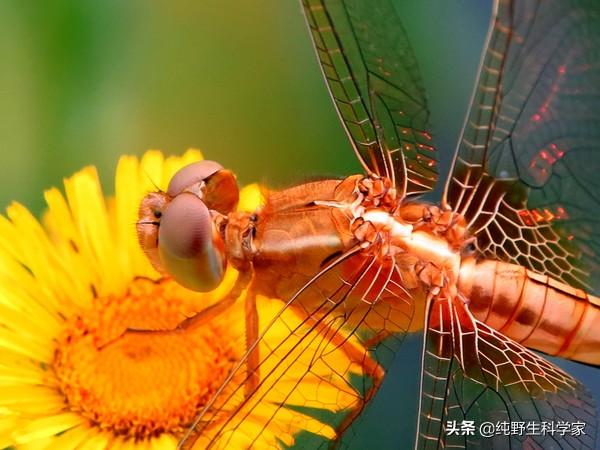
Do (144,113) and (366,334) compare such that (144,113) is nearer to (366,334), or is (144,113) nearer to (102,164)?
(102,164)

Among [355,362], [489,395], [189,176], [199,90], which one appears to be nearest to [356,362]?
[355,362]

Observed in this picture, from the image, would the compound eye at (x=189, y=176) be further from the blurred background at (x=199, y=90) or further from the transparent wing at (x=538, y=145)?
the transparent wing at (x=538, y=145)

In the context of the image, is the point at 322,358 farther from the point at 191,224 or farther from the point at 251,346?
the point at 191,224

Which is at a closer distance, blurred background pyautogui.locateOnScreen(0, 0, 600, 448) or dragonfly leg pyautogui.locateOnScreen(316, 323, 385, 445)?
dragonfly leg pyautogui.locateOnScreen(316, 323, 385, 445)

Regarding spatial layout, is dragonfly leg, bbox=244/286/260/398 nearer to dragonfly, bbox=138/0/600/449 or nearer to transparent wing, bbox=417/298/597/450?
dragonfly, bbox=138/0/600/449

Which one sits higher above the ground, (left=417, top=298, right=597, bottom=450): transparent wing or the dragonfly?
the dragonfly

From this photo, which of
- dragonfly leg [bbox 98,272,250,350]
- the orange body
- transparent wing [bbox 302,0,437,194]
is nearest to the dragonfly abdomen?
the orange body
